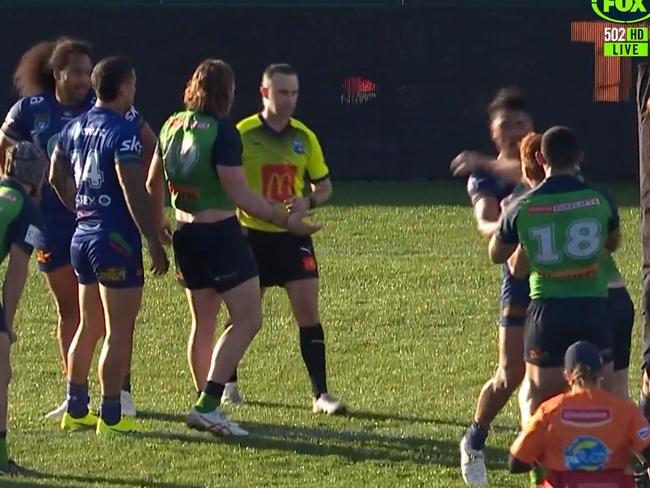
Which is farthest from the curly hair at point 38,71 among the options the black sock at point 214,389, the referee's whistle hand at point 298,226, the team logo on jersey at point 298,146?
the black sock at point 214,389

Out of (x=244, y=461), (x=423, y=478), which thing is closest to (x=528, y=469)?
(x=423, y=478)

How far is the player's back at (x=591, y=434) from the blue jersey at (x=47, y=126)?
388 cm

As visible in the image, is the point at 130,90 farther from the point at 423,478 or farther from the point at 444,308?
the point at 444,308

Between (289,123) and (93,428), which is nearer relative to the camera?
(93,428)

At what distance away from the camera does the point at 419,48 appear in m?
21.3

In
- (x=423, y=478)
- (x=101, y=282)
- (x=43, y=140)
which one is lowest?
(x=423, y=478)

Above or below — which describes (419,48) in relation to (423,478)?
above

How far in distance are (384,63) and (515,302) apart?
13931 millimetres

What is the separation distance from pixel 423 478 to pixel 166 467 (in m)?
1.29

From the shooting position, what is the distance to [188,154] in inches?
334

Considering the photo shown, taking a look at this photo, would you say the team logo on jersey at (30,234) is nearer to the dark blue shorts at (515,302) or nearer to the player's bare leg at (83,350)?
the player's bare leg at (83,350)

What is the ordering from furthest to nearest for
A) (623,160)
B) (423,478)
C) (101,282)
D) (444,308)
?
(623,160) < (444,308) < (101,282) < (423,478)

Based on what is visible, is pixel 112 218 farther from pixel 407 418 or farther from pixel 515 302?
pixel 515 302

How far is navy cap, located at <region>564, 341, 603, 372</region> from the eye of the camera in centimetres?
626
